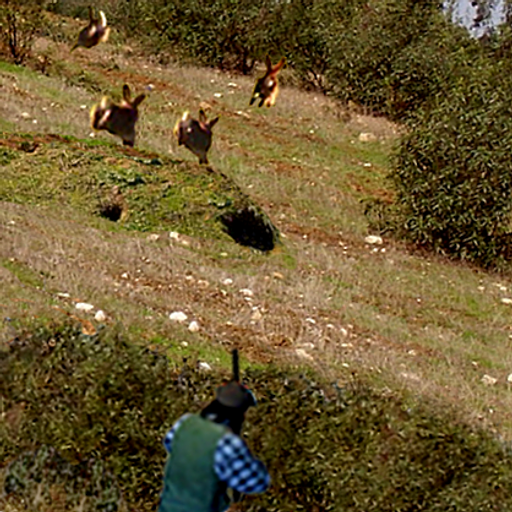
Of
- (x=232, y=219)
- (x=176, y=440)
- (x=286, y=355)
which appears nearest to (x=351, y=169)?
(x=232, y=219)

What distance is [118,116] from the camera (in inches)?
103

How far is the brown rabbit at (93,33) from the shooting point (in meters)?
2.66

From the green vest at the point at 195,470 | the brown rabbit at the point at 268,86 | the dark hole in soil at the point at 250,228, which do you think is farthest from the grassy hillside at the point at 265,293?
the brown rabbit at the point at 268,86

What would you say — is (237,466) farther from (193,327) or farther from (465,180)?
(465,180)

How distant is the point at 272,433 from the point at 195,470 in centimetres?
278

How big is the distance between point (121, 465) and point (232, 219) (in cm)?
953

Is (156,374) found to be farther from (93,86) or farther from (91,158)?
(93,86)

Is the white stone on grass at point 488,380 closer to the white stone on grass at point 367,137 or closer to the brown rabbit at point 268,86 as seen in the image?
the brown rabbit at point 268,86

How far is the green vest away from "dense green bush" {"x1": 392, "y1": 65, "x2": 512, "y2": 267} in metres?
16.0

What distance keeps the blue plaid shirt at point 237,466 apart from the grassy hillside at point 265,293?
2640 millimetres

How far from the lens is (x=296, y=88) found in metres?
33.2

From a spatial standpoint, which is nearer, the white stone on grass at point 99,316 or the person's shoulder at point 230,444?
the person's shoulder at point 230,444

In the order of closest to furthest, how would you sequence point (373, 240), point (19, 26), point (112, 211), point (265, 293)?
point (265, 293) < point (112, 211) < point (373, 240) < point (19, 26)

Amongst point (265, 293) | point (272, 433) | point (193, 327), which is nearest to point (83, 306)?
point (193, 327)
